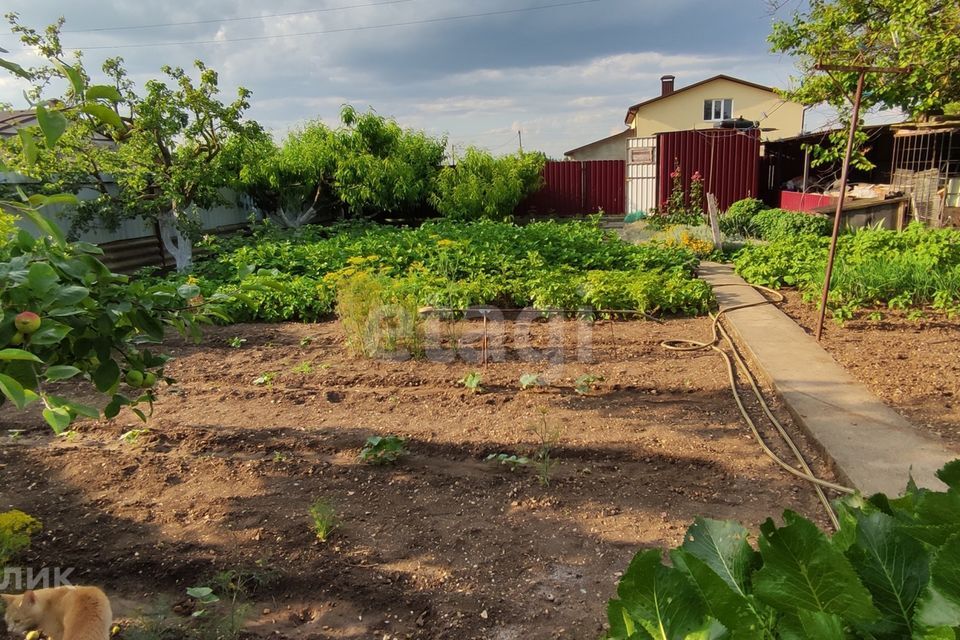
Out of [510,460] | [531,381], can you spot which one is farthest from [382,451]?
[531,381]

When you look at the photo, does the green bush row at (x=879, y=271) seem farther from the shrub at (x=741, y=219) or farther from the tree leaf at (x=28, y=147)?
the tree leaf at (x=28, y=147)

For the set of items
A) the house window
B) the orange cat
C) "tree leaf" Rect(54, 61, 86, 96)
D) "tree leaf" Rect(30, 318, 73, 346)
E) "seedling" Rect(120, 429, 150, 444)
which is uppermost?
the house window

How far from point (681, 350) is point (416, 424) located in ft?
8.86

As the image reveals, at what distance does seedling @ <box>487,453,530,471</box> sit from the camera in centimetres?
342

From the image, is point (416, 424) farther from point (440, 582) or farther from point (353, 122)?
point (353, 122)

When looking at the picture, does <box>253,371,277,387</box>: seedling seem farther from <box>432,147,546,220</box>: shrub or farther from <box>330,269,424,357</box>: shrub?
<box>432,147,546,220</box>: shrub

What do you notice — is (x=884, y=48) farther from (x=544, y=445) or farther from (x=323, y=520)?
(x=323, y=520)

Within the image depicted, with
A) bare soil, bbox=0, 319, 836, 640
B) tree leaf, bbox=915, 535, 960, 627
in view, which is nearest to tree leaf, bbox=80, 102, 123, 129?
tree leaf, bbox=915, 535, 960, 627

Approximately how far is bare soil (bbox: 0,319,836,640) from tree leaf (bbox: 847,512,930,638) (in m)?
1.66

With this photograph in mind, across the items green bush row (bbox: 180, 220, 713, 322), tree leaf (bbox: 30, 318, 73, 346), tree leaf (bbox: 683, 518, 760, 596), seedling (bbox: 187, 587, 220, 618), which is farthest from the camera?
green bush row (bbox: 180, 220, 713, 322)

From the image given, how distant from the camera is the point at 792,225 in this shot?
439 inches

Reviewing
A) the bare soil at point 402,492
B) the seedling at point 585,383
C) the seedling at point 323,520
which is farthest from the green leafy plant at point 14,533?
the seedling at point 585,383

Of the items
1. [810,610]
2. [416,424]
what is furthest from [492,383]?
[810,610]

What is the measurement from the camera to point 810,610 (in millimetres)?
690
